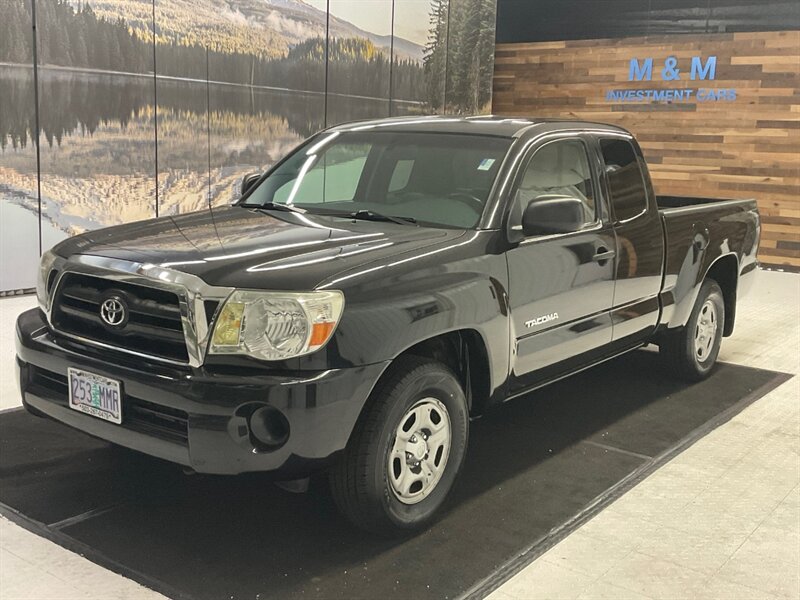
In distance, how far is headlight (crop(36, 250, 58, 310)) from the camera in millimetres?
3390

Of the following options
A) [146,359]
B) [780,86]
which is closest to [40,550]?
[146,359]

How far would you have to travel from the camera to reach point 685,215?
204 inches

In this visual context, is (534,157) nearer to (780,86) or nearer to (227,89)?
(227,89)

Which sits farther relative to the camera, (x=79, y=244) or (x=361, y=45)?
(x=361, y=45)

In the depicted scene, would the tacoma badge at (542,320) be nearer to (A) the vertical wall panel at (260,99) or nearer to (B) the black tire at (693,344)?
(B) the black tire at (693,344)

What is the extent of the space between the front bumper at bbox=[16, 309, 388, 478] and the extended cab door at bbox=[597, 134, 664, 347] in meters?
1.98

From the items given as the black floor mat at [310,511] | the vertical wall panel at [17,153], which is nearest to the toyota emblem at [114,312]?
the black floor mat at [310,511]

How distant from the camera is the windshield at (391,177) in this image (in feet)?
12.6

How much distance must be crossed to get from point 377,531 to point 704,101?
10.5m

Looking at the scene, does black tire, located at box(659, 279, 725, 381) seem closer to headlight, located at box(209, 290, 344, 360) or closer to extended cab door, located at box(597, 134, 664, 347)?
extended cab door, located at box(597, 134, 664, 347)

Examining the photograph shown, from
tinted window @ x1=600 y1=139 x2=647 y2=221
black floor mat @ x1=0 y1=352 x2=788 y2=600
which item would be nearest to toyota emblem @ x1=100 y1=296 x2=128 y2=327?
black floor mat @ x1=0 y1=352 x2=788 y2=600

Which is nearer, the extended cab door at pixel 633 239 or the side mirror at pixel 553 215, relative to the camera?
the side mirror at pixel 553 215

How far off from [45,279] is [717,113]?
1066cm

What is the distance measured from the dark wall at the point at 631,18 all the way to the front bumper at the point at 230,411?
10.6 meters
